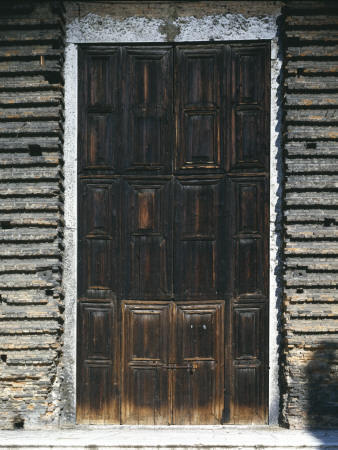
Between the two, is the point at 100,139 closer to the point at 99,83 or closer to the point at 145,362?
the point at 99,83

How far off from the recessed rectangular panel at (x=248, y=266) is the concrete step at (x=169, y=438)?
1.67 meters

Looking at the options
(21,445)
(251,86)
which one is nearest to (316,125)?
(251,86)

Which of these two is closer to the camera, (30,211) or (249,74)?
(30,211)

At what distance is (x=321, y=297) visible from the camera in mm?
5559

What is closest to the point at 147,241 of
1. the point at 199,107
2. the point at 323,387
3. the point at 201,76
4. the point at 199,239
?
the point at 199,239

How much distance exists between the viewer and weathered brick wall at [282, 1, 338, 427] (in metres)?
5.55

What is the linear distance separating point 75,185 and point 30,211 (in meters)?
0.64

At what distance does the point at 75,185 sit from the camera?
19.2 ft

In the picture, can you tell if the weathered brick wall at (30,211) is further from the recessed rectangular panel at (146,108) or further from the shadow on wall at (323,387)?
the shadow on wall at (323,387)

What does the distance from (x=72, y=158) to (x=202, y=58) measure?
2.10 m

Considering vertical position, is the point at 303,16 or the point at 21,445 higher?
the point at 303,16

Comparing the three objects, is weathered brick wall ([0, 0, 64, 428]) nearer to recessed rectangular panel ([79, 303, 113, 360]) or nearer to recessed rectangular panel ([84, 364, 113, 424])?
recessed rectangular panel ([79, 303, 113, 360])

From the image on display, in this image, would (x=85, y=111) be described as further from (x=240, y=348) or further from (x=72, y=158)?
(x=240, y=348)

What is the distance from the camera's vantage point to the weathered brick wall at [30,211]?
5.63 meters
